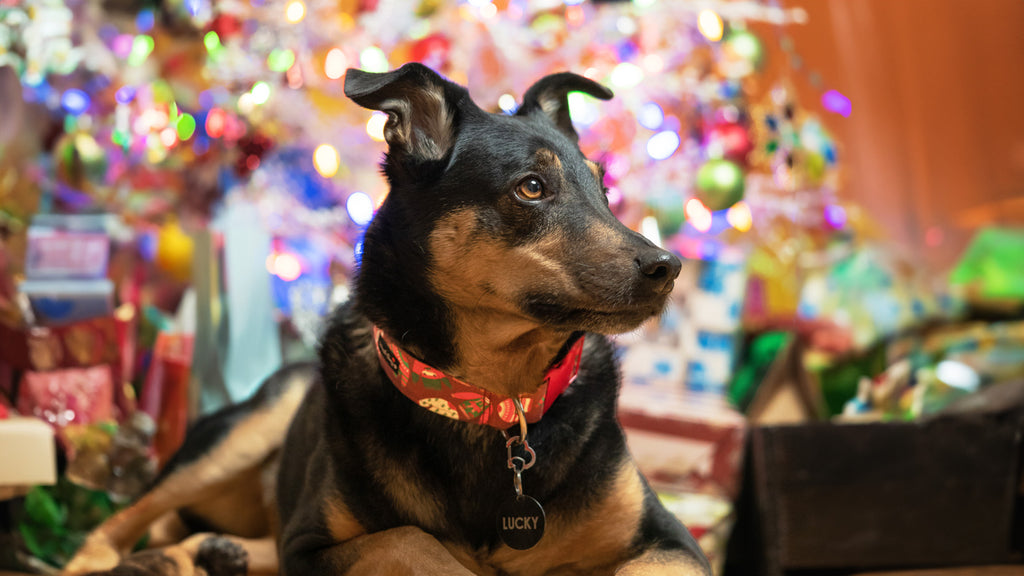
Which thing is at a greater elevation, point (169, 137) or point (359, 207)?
point (169, 137)

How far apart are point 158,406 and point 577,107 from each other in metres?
1.96

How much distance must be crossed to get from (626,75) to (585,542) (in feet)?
7.25

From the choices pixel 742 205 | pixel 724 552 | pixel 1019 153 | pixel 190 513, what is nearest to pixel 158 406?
pixel 190 513

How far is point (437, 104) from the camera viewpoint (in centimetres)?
153

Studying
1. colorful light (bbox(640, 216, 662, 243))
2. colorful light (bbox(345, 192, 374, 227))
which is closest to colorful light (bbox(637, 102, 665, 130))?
colorful light (bbox(640, 216, 662, 243))

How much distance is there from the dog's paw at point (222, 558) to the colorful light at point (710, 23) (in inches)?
101

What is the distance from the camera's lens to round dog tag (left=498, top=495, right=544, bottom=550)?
138 cm

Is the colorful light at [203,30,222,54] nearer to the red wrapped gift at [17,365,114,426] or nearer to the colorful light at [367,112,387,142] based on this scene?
the colorful light at [367,112,387,142]

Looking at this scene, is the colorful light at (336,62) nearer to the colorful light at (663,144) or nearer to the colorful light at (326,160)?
the colorful light at (326,160)

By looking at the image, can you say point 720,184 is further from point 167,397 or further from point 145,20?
point 145,20

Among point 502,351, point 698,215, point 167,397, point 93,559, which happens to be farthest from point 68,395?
point 698,215

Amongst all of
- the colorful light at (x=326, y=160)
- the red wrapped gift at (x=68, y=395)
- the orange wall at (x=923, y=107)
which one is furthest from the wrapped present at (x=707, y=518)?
the orange wall at (x=923, y=107)

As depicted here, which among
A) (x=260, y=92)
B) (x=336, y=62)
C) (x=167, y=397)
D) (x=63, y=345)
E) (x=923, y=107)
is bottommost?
(x=167, y=397)

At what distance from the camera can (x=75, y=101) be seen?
11.6 ft
